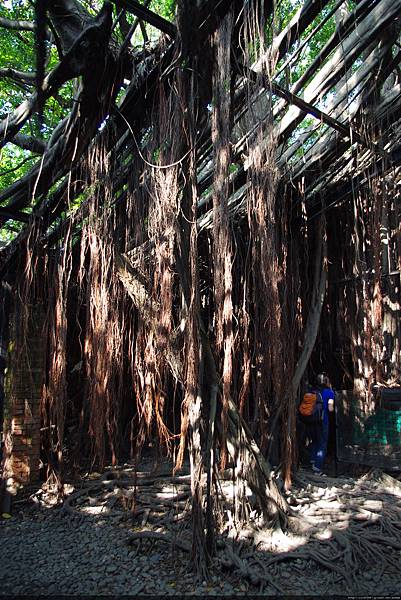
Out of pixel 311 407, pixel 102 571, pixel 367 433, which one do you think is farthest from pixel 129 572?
pixel 367 433

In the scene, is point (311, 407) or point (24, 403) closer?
point (24, 403)

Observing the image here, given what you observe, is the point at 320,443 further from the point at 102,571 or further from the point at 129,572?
the point at 102,571

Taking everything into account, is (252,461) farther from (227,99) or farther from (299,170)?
(299,170)

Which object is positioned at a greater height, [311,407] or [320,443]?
[311,407]

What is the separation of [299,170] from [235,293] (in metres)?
1.59

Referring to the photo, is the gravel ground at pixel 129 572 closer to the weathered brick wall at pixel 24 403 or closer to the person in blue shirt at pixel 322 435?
the weathered brick wall at pixel 24 403

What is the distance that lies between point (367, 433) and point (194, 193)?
3.60 meters

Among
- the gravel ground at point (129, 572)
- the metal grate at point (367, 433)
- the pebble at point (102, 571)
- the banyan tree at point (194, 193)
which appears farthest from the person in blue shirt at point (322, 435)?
the pebble at point (102, 571)

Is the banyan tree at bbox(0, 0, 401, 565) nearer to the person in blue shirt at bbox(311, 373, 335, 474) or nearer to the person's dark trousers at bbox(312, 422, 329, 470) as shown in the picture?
the person in blue shirt at bbox(311, 373, 335, 474)

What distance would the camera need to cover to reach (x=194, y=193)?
2.85 meters

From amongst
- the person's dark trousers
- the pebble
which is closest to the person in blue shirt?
the person's dark trousers

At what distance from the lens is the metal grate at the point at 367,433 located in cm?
465

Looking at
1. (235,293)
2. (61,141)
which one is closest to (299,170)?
(235,293)

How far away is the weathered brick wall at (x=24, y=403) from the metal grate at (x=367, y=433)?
11.7 feet
